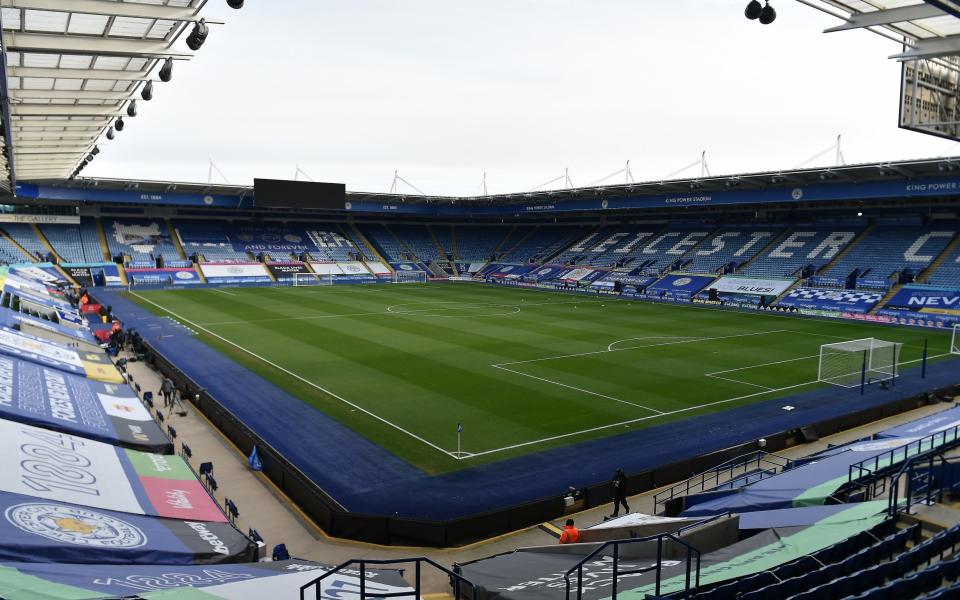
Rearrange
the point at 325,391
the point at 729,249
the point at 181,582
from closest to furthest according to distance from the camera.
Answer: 1. the point at 181,582
2. the point at 325,391
3. the point at 729,249

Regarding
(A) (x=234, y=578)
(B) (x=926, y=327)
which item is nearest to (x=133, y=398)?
(A) (x=234, y=578)

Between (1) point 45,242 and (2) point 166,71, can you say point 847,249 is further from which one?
(1) point 45,242

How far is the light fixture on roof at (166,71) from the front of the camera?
14705 mm

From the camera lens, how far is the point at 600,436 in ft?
64.8

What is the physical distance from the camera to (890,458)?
1325 cm

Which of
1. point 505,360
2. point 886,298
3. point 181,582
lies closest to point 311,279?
point 505,360

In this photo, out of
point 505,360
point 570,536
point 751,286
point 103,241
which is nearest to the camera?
point 570,536

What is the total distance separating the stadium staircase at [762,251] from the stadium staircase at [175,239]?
57254mm

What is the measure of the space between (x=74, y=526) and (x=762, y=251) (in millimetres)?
61859

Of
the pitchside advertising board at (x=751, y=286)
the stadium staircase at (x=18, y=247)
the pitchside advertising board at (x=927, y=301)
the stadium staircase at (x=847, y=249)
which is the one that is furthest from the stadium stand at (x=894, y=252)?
the stadium staircase at (x=18, y=247)

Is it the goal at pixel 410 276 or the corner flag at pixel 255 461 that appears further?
the goal at pixel 410 276

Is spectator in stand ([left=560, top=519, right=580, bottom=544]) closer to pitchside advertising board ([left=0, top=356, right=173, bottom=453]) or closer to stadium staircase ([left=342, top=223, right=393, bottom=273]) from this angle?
pitchside advertising board ([left=0, top=356, right=173, bottom=453])

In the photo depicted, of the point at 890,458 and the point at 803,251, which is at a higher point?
the point at 803,251

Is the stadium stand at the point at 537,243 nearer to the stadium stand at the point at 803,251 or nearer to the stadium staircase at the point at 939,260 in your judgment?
the stadium stand at the point at 803,251
